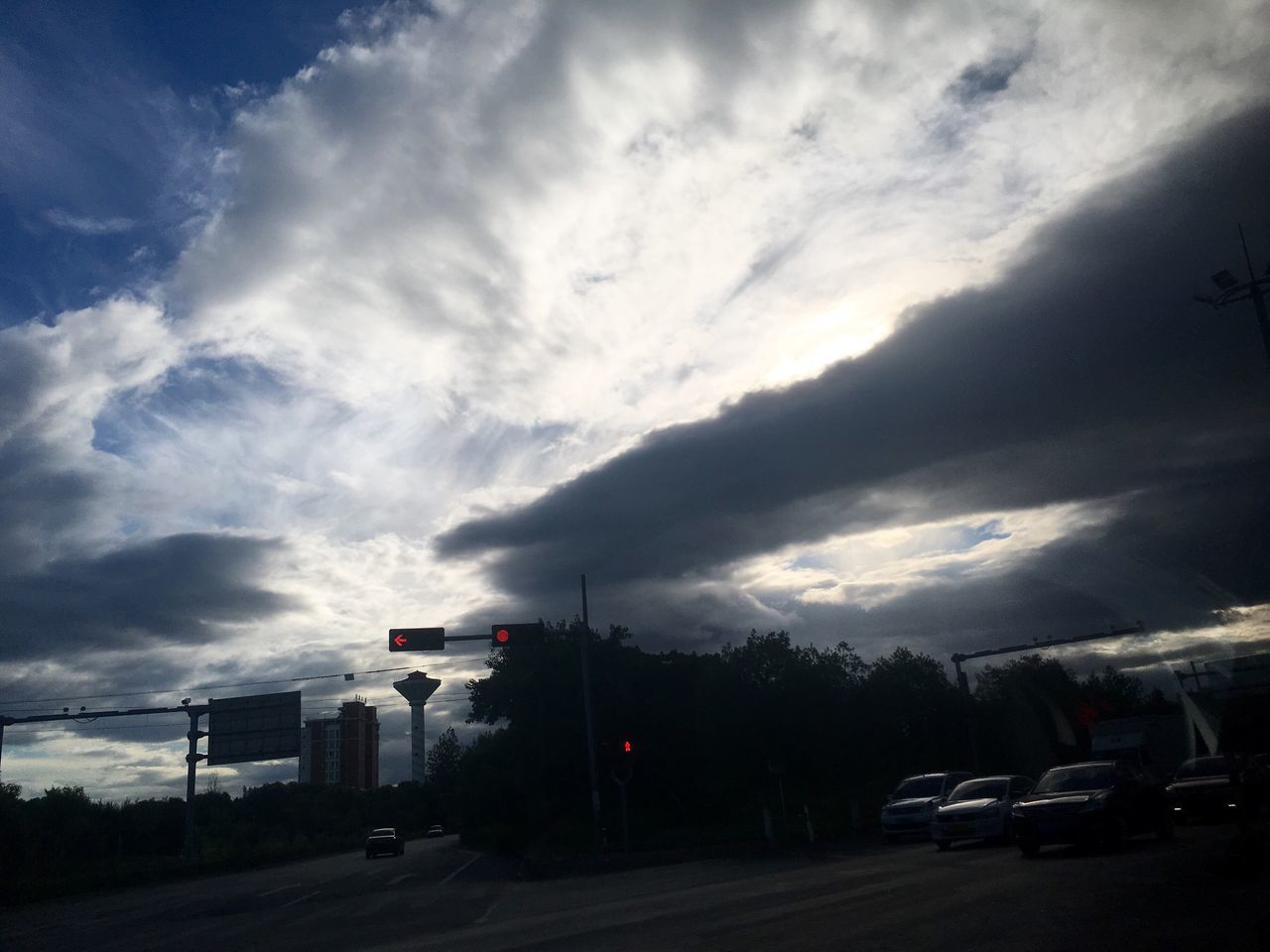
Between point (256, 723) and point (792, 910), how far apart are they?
37.3 meters

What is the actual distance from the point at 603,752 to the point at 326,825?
80.7 m

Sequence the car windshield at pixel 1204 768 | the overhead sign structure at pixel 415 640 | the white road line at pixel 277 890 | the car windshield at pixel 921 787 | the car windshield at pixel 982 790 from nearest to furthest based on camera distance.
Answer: the car windshield at pixel 982 790, the car windshield at pixel 1204 768, the overhead sign structure at pixel 415 640, the car windshield at pixel 921 787, the white road line at pixel 277 890

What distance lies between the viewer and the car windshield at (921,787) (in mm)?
25188

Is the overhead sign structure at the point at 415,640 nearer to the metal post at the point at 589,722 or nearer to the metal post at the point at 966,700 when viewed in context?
the metal post at the point at 589,722

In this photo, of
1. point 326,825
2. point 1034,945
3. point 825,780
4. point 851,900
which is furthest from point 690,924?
point 326,825

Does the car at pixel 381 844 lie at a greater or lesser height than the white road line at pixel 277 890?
lesser

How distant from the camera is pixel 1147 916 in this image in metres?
9.86

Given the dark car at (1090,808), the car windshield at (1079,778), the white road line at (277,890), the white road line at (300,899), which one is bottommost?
the white road line at (277,890)

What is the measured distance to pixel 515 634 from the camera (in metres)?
24.8

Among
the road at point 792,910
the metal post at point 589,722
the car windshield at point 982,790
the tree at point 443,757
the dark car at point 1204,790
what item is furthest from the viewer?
the tree at point 443,757

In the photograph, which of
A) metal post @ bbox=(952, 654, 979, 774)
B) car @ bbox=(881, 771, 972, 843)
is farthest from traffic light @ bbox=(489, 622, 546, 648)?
metal post @ bbox=(952, 654, 979, 774)

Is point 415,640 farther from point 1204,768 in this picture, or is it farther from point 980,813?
point 1204,768

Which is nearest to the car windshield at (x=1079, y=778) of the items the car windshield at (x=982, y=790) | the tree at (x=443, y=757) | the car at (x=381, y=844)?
the car windshield at (x=982, y=790)

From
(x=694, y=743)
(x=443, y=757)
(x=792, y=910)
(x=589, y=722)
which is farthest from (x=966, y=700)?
(x=443, y=757)
